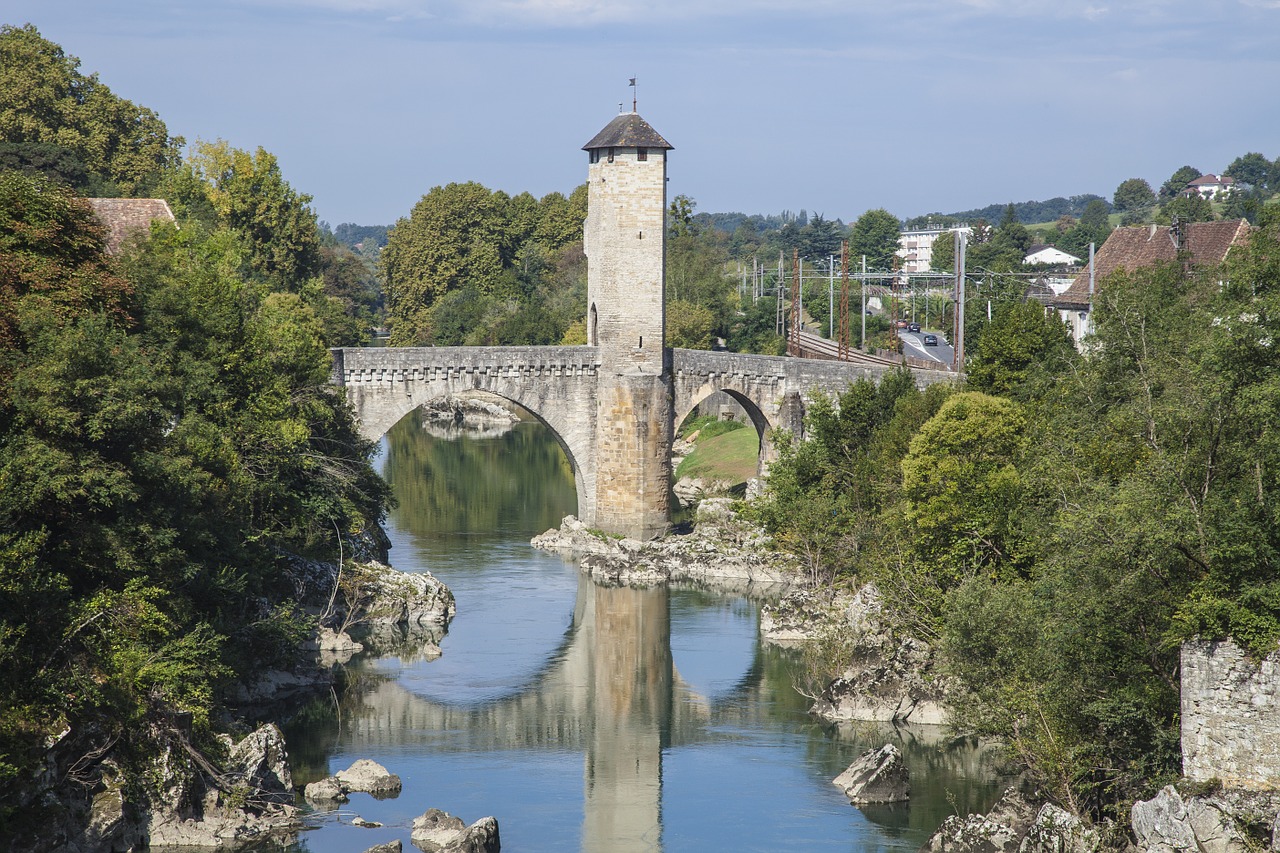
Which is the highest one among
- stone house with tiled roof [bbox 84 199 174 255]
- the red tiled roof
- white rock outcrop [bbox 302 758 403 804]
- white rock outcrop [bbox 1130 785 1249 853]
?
stone house with tiled roof [bbox 84 199 174 255]

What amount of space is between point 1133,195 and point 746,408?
4831 inches

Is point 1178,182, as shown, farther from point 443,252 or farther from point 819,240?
point 443,252

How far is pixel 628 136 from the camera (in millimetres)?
42375

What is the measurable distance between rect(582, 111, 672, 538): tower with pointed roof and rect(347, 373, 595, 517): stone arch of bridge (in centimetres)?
50

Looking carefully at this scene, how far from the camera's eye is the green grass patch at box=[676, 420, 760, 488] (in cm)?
5150

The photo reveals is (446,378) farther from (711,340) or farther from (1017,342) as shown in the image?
(711,340)

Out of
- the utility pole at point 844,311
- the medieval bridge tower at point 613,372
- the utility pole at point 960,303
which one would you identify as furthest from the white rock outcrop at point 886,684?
the utility pole at point 844,311

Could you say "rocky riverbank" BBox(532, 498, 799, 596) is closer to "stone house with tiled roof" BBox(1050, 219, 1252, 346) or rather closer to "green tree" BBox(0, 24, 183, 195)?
"stone house with tiled roof" BBox(1050, 219, 1252, 346)

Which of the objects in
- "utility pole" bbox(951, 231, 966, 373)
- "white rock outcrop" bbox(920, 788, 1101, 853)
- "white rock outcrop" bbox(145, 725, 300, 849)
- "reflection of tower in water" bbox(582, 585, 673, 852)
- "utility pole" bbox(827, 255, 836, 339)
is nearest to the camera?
"white rock outcrop" bbox(920, 788, 1101, 853)

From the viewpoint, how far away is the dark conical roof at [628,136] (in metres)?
42.3

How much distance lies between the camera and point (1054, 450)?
25.3 m

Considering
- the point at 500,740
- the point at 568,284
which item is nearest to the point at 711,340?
the point at 568,284

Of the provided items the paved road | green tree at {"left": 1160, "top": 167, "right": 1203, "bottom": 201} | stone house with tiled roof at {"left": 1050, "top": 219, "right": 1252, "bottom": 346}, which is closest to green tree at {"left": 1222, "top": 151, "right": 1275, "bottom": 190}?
green tree at {"left": 1160, "top": 167, "right": 1203, "bottom": 201}

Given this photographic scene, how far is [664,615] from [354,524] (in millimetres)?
7893
